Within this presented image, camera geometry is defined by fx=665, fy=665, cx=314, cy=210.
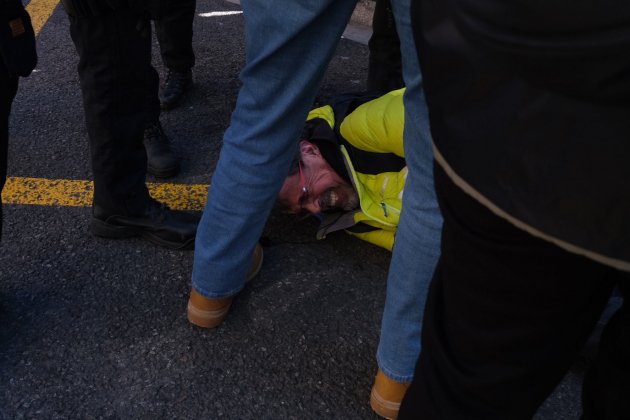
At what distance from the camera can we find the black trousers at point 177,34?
3051mm

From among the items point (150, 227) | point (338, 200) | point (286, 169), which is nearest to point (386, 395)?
point (286, 169)

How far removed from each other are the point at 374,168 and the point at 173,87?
4.30ft

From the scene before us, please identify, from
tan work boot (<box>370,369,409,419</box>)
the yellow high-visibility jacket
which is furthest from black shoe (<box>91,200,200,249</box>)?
tan work boot (<box>370,369,409,419</box>)

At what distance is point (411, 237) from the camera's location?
139cm

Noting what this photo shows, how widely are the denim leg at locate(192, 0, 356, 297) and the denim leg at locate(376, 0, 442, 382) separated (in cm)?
20

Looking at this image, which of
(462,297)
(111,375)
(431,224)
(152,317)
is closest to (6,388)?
(111,375)

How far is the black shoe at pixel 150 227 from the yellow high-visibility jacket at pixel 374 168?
18.0 inches

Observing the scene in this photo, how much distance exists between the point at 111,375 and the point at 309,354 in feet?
1.76

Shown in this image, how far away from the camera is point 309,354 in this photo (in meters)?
1.87

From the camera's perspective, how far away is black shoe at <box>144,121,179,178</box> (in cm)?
261

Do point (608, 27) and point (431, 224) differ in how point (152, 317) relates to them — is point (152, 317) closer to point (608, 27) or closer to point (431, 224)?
point (431, 224)

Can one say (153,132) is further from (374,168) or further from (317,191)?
(374,168)

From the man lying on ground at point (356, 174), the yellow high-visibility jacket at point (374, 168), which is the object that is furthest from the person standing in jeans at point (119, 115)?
the yellow high-visibility jacket at point (374, 168)

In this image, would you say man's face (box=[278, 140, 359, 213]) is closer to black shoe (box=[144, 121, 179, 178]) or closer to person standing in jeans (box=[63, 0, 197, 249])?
person standing in jeans (box=[63, 0, 197, 249])
